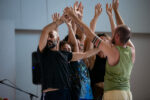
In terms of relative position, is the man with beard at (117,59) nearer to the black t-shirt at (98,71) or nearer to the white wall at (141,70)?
the black t-shirt at (98,71)

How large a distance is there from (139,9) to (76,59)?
3.52 m

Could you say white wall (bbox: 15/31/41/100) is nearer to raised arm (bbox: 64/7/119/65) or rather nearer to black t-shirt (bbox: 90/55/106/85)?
black t-shirt (bbox: 90/55/106/85)

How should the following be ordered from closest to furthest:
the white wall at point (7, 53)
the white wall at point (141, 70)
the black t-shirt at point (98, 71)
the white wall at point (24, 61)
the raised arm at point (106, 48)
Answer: the raised arm at point (106, 48)
the black t-shirt at point (98, 71)
the white wall at point (7, 53)
the white wall at point (24, 61)
the white wall at point (141, 70)

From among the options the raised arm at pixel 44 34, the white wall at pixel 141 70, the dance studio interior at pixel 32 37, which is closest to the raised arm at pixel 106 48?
the raised arm at pixel 44 34

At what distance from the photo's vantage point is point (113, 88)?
2021mm

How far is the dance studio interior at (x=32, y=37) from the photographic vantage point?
4.09m

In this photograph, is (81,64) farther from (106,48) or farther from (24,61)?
(24,61)

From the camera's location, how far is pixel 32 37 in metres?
4.77

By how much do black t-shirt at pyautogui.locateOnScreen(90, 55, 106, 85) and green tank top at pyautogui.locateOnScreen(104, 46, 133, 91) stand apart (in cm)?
51

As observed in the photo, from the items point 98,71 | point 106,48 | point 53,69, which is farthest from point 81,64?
point 106,48

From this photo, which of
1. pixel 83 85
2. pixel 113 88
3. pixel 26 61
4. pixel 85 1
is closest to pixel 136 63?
pixel 85 1

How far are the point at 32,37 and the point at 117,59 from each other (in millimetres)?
3053

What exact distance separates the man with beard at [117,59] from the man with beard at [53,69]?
27cm

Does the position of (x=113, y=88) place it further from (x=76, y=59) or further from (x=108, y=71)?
(x=76, y=59)
